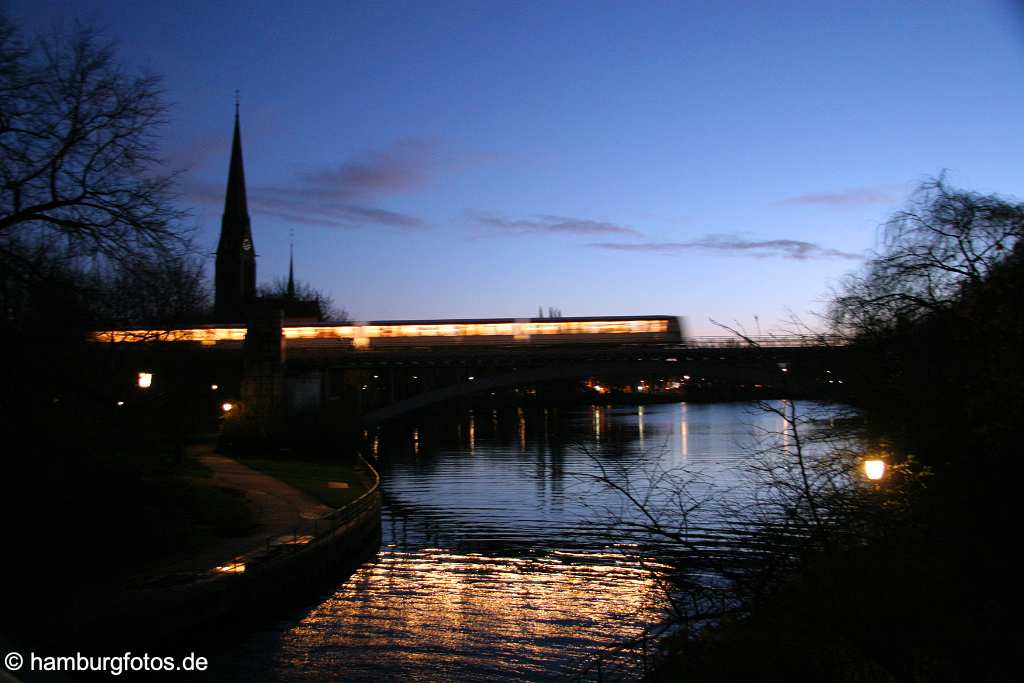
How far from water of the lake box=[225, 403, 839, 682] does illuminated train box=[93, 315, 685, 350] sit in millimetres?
12694

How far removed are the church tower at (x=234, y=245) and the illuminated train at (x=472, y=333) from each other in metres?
39.8

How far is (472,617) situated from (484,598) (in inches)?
60.9

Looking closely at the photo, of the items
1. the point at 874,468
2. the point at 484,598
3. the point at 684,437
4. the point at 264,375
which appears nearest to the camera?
the point at 874,468

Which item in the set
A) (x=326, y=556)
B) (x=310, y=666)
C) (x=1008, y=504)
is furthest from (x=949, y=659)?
(x=326, y=556)

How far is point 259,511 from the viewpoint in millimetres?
23453

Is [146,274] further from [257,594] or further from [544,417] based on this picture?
[544,417]

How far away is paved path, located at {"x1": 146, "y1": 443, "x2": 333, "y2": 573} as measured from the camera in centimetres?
1696

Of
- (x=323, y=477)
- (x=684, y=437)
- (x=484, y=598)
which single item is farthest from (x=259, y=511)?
(x=684, y=437)

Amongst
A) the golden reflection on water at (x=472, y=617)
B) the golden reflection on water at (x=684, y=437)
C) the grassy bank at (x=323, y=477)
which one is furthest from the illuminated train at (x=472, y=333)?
the golden reflection on water at (x=472, y=617)

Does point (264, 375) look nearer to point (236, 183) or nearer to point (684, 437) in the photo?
point (684, 437)

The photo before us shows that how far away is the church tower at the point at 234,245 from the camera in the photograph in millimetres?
94625

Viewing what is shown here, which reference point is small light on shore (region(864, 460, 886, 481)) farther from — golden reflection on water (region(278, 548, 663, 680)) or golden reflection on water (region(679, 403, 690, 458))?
golden reflection on water (region(679, 403, 690, 458))

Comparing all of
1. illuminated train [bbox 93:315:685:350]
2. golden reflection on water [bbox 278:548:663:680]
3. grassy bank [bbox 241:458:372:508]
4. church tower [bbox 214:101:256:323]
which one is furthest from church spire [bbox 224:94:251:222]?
golden reflection on water [bbox 278:548:663:680]

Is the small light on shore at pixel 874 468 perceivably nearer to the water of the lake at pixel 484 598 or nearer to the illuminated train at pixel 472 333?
the water of the lake at pixel 484 598
